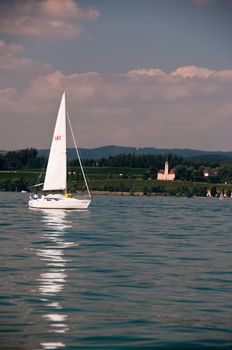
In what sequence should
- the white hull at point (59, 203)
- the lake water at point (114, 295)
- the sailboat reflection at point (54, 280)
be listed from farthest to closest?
the white hull at point (59, 203), the sailboat reflection at point (54, 280), the lake water at point (114, 295)

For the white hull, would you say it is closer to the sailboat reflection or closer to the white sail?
the white sail

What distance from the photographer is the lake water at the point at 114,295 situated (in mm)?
18906

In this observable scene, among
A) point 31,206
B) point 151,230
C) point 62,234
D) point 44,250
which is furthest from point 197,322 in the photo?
point 31,206

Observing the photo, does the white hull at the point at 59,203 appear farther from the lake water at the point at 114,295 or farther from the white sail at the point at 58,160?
the lake water at the point at 114,295

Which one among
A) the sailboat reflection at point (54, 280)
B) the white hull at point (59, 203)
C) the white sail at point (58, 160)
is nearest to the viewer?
the sailboat reflection at point (54, 280)

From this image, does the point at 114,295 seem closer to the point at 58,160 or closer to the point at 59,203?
the point at 59,203

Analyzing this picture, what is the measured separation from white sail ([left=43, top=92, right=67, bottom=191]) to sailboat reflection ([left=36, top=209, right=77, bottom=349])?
38.0m

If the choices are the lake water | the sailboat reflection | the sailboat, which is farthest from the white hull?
the lake water

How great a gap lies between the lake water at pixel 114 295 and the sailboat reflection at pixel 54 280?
27mm

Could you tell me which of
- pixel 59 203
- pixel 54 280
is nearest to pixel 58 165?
pixel 59 203

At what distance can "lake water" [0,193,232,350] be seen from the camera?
1891cm

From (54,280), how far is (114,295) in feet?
12.1

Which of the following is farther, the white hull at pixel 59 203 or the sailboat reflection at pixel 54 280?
the white hull at pixel 59 203

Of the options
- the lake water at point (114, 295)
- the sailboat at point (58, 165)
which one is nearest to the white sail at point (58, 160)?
the sailboat at point (58, 165)
